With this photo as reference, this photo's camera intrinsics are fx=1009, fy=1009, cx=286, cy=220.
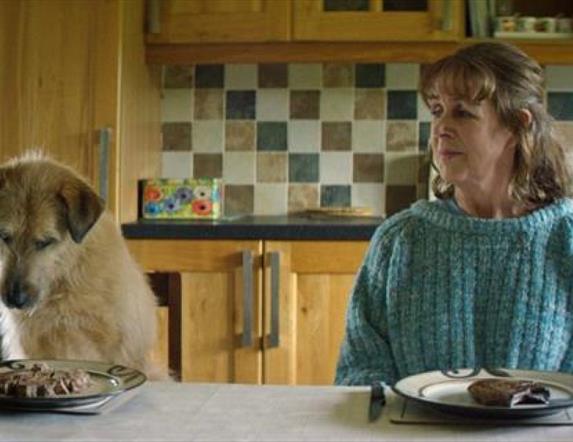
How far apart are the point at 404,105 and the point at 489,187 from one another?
174 centimetres

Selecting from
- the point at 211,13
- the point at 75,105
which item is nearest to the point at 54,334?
the point at 75,105

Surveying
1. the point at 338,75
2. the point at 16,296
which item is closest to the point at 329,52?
the point at 338,75

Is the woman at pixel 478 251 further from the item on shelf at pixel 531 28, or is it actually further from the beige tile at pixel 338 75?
the beige tile at pixel 338 75

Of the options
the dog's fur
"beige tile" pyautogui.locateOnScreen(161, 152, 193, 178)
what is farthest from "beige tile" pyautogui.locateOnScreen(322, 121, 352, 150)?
the dog's fur

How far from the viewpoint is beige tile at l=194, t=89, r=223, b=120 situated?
11.4 ft

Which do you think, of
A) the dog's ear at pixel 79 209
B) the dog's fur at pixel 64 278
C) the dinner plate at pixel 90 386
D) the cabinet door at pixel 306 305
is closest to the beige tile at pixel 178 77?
the cabinet door at pixel 306 305

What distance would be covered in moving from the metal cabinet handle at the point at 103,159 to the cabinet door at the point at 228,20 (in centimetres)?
42

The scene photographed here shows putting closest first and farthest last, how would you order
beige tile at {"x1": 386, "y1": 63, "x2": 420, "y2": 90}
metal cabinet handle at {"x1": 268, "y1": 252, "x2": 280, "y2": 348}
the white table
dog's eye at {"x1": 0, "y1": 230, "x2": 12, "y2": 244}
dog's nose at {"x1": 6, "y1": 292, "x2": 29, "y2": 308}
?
the white table → dog's nose at {"x1": 6, "y1": 292, "x2": 29, "y2": 308} → dog's eye at {"x1": 0, "y1": 230, "x2": 12, "y2": 244} → metal cabinet handle at {"x1": 268, "y1": 252, "x2": 280, "y2": 348} → beige tile at {"x1": 386, "y1": 63, "x2": 420, "y2": 90}

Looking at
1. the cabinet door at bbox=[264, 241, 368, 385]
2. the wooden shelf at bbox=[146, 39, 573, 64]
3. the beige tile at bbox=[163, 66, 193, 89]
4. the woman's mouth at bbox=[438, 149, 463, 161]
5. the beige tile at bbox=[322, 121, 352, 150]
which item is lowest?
the cabinet door at bbox=[264, 241, 368, 385]

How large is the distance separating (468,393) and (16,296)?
95 cm

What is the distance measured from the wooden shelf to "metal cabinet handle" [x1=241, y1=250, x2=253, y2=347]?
2.25 feet

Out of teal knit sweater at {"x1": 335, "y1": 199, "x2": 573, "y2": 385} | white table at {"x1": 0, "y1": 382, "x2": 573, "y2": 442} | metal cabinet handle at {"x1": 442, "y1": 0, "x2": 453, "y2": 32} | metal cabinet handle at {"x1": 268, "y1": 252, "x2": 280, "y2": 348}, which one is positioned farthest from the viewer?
metal cabinet handle at {"x1": 442, "y1": 0, "x2": 453, "y2": 32}

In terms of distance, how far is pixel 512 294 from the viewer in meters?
1.61

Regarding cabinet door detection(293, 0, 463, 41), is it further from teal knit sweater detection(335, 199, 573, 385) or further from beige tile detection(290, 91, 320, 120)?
teal knit sweater detection(335, 199, 573, 385)
